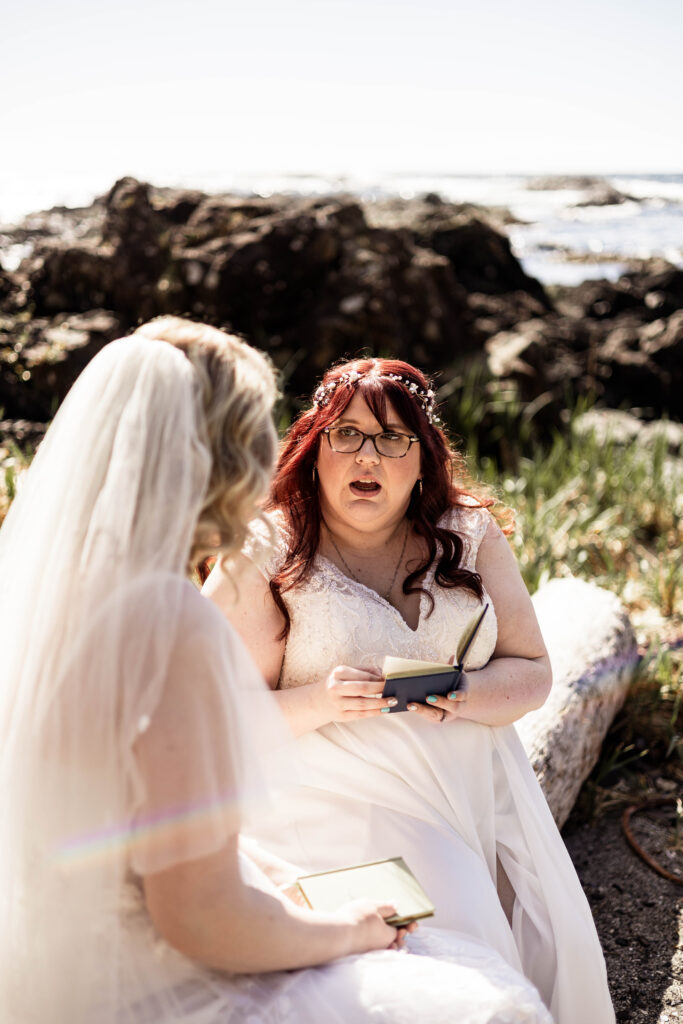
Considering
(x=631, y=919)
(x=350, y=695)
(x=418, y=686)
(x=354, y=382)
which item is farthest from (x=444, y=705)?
(x=631, y=919)

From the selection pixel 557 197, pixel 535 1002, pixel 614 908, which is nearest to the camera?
pixel 535 1002

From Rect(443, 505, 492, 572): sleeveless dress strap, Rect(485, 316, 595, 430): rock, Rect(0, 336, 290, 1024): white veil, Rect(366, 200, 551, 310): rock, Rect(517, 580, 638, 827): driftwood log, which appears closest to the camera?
Rect(0, 336, 290, 1024): white veil

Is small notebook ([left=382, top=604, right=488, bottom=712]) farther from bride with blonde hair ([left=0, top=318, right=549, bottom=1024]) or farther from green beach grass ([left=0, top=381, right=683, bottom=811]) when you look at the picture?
green beach grass ([left=0, top=381, right=683, bottom=811])

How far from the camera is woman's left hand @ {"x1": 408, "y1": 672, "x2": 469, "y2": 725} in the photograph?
2.31 meters

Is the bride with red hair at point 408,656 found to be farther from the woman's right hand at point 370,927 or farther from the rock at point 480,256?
the rock at point 480,256

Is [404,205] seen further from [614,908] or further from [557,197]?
[557,197]

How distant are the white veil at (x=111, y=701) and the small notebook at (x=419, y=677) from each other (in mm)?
664

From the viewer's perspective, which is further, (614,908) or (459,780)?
(614,908)

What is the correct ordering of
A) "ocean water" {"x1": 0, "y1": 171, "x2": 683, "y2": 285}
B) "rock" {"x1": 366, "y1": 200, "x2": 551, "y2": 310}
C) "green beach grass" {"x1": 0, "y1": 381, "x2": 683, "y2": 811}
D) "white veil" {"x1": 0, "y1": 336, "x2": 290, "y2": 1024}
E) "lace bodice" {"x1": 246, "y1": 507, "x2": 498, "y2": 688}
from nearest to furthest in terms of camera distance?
"white veil" {"x1": 0, "y1": 336, "x2": 290, "y2": 1024} < "lace bodice" {"x1": 246, "y1": 507, "x2": 498, "y2": 688} < "green beach grass" {"x1": 0, "y1": 381, "x2": 683, "y2": 811} < "rock" {"x1": 366, "y1": 200, "x2": 551, "y2": 310} < "ocean water" {"x1": 0, "y1": 171, "x2": 683, "y2": 285}

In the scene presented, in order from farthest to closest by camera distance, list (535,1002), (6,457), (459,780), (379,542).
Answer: (6,457)
(379,542)
(459,780)
(535,1002)

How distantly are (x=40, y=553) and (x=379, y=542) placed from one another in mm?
1469

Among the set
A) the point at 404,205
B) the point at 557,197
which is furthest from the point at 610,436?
the point at 557,197

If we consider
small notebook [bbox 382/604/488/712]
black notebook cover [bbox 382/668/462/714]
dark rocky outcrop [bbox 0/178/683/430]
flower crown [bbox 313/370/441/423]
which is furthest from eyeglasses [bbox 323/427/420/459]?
dark rocky outcrop [bbox 0/178/683/430]

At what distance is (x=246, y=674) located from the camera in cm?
154
